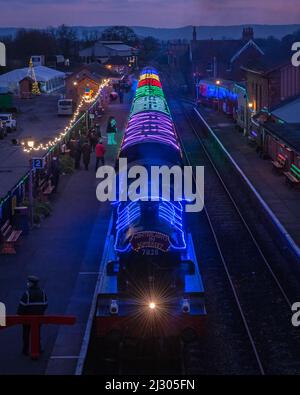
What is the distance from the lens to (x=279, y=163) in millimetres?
28344

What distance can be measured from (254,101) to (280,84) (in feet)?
13.5

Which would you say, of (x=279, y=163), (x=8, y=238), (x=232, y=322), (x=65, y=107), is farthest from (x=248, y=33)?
Result: (x=232, y=322)

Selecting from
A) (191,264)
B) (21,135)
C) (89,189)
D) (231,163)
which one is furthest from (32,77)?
(191,264)

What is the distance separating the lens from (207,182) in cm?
2806

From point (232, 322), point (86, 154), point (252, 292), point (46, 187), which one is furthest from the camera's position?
point (86, 154)

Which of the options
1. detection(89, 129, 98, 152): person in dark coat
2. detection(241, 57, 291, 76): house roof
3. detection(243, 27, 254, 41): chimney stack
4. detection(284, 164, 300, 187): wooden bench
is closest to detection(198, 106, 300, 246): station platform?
detection(284, 164, 300, 187): wooden bench

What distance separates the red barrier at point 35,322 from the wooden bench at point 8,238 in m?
5.89

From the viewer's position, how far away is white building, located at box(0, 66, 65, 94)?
75.7m

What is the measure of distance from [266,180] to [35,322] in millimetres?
17039

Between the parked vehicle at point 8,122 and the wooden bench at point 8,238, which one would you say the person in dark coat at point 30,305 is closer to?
the wooden bench at point 8,238

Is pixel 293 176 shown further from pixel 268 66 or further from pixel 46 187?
pixel 268 66

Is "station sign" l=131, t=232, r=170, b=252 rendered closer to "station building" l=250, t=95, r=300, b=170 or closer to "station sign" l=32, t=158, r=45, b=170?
"station sign" l=32, t=158, r=45, b=170

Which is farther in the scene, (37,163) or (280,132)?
(280,132)
